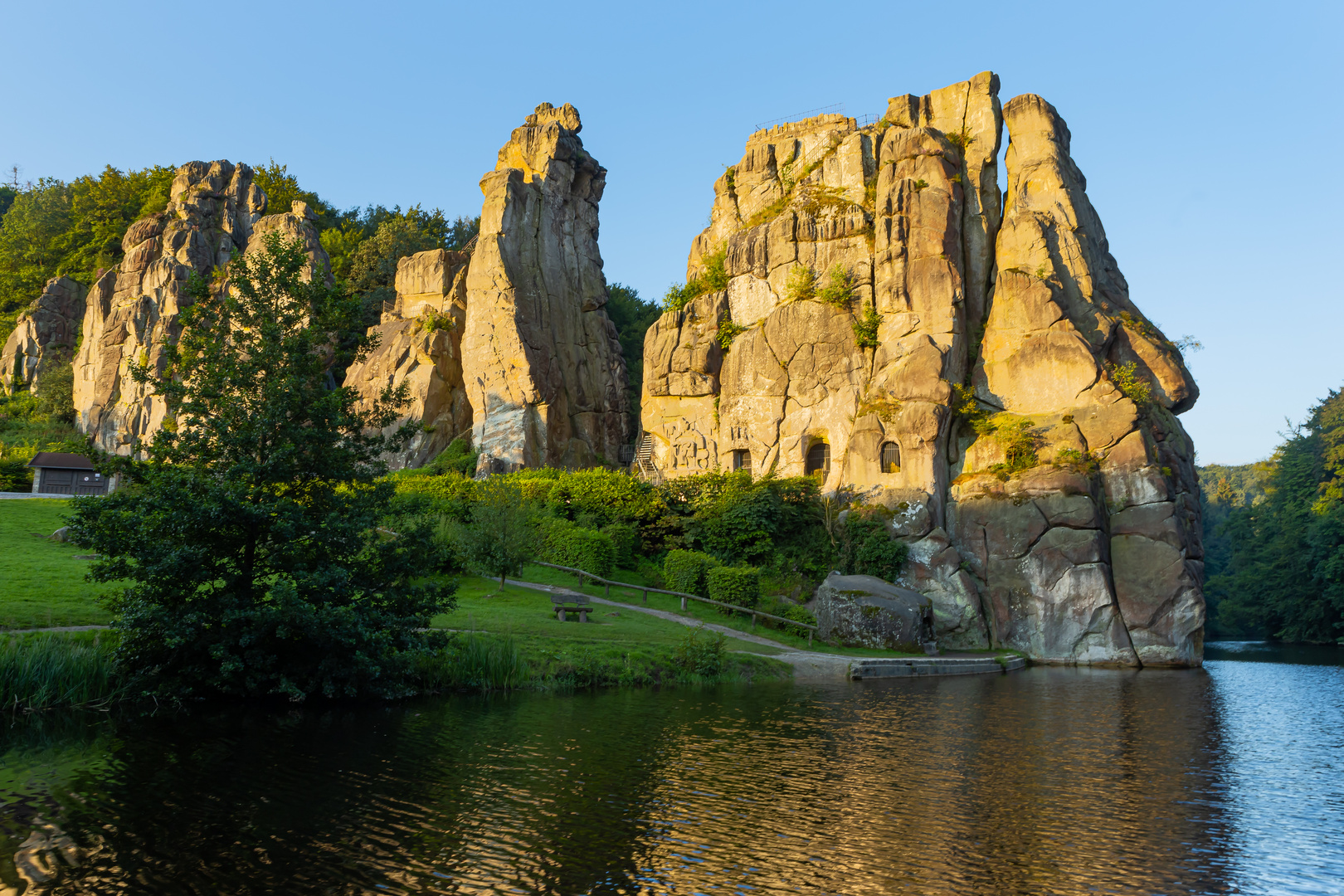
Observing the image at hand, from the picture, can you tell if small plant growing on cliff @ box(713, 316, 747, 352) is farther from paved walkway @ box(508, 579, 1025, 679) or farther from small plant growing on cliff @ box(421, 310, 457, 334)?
paved walkway @ box(508, 579, 1025, 679)

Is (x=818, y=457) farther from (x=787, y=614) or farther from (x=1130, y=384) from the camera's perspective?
(x=1130, y=384)

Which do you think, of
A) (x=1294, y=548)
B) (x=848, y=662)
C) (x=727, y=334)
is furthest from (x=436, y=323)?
(x=1294, y=548)

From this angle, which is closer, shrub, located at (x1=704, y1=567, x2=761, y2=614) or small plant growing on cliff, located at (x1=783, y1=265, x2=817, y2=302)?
shrub, located at (x1=704, y1=567, x2=761, y2=614)

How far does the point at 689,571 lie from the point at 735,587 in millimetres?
2652

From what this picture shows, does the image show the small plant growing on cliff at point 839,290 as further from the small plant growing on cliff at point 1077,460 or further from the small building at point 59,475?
the small building at point 59,475

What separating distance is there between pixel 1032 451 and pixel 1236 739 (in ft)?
71.7

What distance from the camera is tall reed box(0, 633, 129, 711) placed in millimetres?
15805

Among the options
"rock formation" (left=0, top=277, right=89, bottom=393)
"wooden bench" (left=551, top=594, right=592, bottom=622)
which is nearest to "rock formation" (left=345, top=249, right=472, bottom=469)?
"wooden bench" (left=551, top=594, right=592, bottom=622)

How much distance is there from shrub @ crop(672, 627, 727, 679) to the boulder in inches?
338

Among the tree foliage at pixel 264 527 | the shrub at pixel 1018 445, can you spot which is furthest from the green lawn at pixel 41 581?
the shrub at pixel 1018 445

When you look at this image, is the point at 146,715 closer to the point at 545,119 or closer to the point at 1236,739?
the point at 1236,739

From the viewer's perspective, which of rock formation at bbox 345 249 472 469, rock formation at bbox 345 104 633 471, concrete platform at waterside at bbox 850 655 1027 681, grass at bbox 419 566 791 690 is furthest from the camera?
rock formation at bbox 345 249 472 469

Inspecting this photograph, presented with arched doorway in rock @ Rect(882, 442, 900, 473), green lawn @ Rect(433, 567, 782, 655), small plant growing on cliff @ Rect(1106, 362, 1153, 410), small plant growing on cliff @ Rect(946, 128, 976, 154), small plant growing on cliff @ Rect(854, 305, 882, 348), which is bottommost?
green lawn @ Rect(433, 567, 782, 655)

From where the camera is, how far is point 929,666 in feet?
94.8
